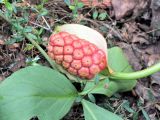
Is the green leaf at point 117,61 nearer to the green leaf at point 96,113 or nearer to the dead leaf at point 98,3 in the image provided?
the green leaf at point 96,113

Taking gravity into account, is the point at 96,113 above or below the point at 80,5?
below

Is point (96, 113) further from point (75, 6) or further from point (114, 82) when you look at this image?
point (75, 6)

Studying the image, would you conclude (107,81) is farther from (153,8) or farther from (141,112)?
(153,8)

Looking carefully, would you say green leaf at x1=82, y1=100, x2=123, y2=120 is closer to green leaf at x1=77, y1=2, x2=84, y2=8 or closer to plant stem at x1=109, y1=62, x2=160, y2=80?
plant stem at x1=109, y1=62, x2=160, y2=80

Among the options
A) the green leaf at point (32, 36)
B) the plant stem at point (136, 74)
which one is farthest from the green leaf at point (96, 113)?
the green leaf at point (32, 36)

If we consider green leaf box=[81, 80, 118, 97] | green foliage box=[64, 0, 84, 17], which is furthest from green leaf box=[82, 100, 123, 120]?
green foliage box=[64, 0, 84, 17]

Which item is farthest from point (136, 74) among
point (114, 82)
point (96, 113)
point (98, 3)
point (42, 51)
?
point (98, 3)
